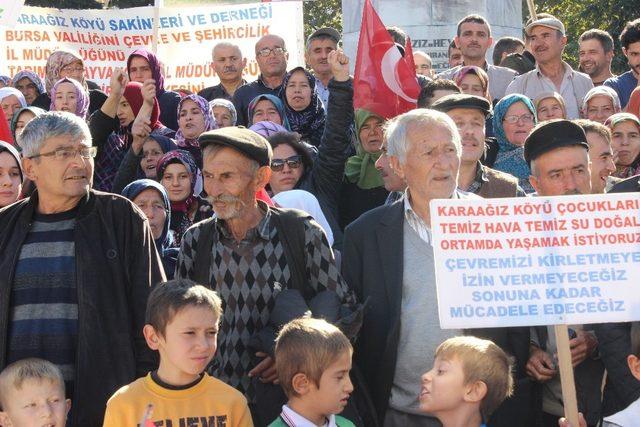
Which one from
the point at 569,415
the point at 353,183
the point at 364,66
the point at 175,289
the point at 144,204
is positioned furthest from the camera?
the point at 364,66

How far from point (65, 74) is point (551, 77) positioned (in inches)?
157

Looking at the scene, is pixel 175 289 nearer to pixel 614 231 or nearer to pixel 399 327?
pixel 399 327

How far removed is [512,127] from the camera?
8062 mm

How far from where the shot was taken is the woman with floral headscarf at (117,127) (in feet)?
28.8

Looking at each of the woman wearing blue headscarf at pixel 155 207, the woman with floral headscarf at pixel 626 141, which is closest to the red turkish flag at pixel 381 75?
the woman with floral headscarf at pixel 626 141

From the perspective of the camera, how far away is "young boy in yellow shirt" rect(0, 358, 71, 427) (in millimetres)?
5070

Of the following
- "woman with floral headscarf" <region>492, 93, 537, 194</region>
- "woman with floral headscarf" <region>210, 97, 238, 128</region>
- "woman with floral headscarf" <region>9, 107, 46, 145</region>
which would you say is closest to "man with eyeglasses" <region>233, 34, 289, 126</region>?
"woman with floral headscarf" <region>210, 97, 238, 128</region>

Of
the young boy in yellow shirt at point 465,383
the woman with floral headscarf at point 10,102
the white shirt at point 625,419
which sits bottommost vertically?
the white shirt at point 625,419

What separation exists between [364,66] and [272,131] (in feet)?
2.65

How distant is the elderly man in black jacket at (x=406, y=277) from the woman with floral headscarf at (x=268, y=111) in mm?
3357

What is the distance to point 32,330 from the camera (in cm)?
519

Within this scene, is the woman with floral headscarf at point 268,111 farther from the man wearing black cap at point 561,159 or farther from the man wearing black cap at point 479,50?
the man wearing black cap at point 561,159

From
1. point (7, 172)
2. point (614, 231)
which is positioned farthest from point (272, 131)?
point (614, 231)

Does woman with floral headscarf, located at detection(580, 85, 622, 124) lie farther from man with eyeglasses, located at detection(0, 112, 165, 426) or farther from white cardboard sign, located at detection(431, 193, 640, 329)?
man with eyeglasses, located at detection(0, 112, 165, 426)
